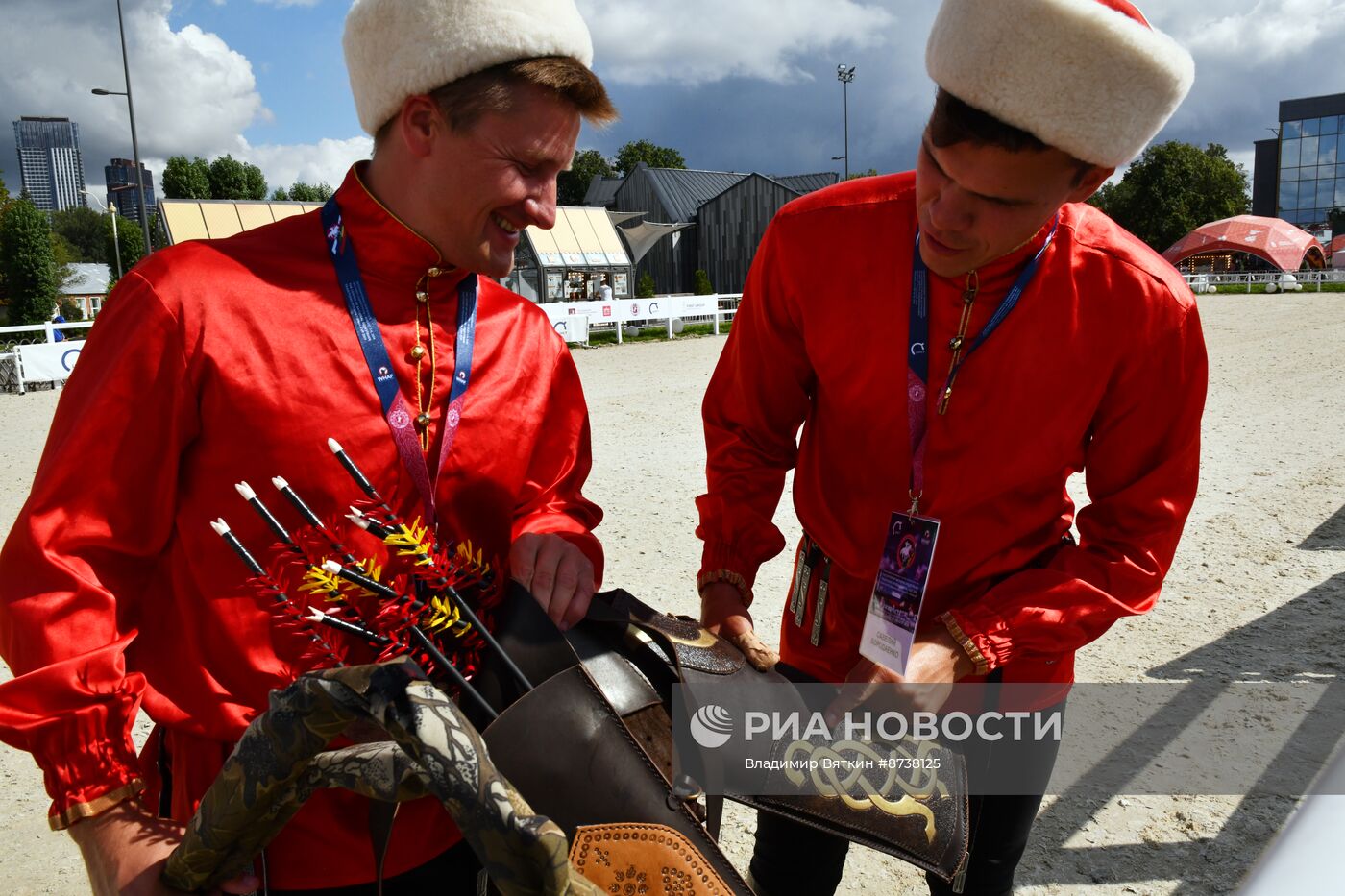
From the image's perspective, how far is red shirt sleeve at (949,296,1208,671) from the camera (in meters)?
1.88

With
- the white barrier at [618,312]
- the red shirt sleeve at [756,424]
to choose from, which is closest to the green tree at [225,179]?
the white barrier at [618,312]

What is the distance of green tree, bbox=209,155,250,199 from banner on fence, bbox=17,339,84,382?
6964 centimetres

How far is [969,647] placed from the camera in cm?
188

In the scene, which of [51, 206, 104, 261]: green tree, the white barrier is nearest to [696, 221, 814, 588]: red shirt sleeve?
the white barrier

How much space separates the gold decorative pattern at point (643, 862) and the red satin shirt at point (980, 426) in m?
0.85

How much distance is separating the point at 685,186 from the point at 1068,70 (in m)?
51.9

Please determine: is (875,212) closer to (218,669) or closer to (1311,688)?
(218,669)

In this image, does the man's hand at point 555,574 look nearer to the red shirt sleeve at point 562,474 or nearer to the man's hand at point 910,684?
the red shirt sleeve at point 562,474

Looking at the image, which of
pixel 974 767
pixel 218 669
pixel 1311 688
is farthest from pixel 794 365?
pixel 1311 688

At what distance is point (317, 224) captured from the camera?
71.2 inches

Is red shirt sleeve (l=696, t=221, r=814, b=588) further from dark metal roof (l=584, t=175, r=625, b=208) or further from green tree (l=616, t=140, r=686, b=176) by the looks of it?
green tree (l=616, t=140, r=686, b=176)

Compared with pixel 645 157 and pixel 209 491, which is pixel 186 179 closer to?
pixel 645 157

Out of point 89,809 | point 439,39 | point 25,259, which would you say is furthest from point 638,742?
point 25,259

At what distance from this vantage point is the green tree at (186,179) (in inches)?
2990
